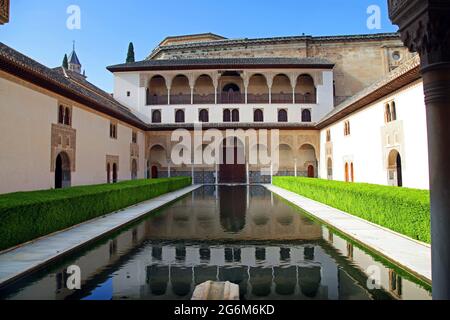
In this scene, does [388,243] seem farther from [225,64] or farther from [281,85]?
[281,85]

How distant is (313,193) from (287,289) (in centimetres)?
1165

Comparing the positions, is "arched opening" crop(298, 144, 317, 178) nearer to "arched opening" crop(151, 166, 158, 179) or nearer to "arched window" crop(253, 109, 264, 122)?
"arched window" crop(253, 109, 264, 122)

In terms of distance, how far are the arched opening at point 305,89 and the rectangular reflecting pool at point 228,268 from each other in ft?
80.6

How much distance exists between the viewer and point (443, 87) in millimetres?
2809

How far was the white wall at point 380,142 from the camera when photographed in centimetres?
1234

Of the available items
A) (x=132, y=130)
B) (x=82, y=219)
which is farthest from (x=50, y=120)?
(x=132, y=130)

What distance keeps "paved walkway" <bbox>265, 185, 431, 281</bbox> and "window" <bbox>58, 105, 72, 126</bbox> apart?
1173 centimetres

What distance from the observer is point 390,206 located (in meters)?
7.91

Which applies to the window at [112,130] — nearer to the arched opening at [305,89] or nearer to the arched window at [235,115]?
the arched window at [235,115]

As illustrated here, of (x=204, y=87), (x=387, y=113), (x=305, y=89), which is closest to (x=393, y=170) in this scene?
(x=387, y=113)

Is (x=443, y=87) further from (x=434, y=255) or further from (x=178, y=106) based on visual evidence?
(x=178, y=106)

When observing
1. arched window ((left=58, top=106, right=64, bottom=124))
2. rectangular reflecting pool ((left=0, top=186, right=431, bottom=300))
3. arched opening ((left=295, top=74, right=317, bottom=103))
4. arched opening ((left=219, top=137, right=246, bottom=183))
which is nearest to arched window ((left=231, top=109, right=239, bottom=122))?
arched opening ((left=219, top=137, right=246, bottom=183))

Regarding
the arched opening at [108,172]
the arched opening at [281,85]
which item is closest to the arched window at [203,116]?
the arched opening at [281,85]

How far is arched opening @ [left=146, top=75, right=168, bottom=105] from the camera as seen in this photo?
103 feet
